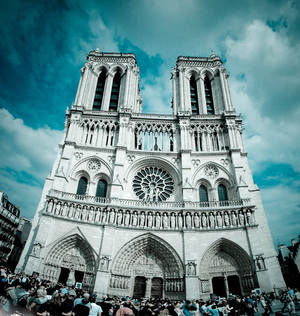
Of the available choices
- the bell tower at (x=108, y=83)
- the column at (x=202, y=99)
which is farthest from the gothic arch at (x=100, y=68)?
the column at (x=202, y=99)

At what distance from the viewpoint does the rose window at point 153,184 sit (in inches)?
744

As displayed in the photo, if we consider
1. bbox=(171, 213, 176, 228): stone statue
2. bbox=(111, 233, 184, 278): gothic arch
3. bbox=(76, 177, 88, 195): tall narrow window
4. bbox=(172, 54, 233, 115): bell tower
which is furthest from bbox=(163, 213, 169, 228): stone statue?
bbox=(172, 54, 233, 115): bell tower

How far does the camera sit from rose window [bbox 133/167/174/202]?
744 inches

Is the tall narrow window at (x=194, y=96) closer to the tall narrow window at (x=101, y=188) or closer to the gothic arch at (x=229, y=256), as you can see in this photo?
the tall narrow window at (x=101, y=188)

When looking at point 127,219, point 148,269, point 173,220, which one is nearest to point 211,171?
point 173,220

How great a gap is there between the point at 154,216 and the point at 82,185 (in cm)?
679

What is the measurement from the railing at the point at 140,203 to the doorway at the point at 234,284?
463 cm

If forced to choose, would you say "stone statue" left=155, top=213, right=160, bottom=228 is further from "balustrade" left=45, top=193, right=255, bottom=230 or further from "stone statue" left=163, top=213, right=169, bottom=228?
"stone statue" left=163, top=213, right=169, bottom=228

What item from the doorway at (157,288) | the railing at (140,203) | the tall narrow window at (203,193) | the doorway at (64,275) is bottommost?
the doorway at (157,288)

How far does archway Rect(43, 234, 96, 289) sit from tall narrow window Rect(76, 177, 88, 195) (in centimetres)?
407

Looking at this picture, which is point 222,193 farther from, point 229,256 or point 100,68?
point 100,68

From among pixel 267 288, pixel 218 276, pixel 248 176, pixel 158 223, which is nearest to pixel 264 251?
pixel 267 288

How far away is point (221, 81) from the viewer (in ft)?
79.4

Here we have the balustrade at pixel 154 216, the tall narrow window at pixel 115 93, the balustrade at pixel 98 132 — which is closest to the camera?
the balustrade at pixel 154 216
